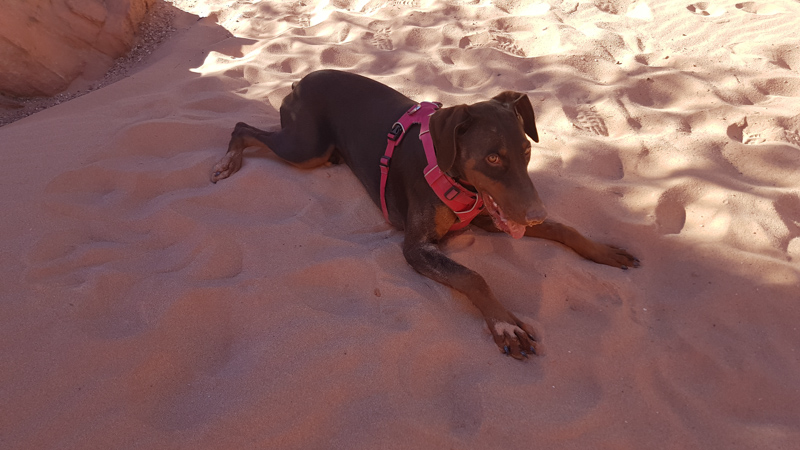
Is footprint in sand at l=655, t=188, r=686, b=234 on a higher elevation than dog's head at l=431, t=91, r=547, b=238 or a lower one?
lower

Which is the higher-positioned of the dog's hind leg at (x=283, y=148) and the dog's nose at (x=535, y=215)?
the dog's nose at (x=535, y=215)

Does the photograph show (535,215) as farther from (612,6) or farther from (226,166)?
(612,6)

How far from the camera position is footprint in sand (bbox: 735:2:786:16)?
18.5 ft

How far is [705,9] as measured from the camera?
5.93 meters

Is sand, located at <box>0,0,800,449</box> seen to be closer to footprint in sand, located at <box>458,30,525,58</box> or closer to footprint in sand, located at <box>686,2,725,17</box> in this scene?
footprint in sand, located at <box>458,30,525,58</box>

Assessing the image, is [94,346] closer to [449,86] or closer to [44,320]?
[44,320]

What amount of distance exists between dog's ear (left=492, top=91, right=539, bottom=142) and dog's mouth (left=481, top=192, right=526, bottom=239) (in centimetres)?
55

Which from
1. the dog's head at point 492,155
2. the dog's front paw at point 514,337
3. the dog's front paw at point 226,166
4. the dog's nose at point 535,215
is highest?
the dog's head at point 492,155

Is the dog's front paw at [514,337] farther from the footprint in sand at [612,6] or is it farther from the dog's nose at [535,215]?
the footprint in sand at [612,6]

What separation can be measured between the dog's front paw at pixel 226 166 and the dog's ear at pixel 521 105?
2009 mm

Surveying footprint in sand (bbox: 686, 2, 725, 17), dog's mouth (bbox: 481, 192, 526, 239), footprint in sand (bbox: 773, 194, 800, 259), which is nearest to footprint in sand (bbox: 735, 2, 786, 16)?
footprint in sand (bbox: 686, 2, 725, 17)

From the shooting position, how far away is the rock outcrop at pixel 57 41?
210 inches

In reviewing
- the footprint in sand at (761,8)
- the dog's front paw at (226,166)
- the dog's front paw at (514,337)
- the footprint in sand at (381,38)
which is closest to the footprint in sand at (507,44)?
the footprint in sand at (381,38)

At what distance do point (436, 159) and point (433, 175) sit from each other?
111mm
